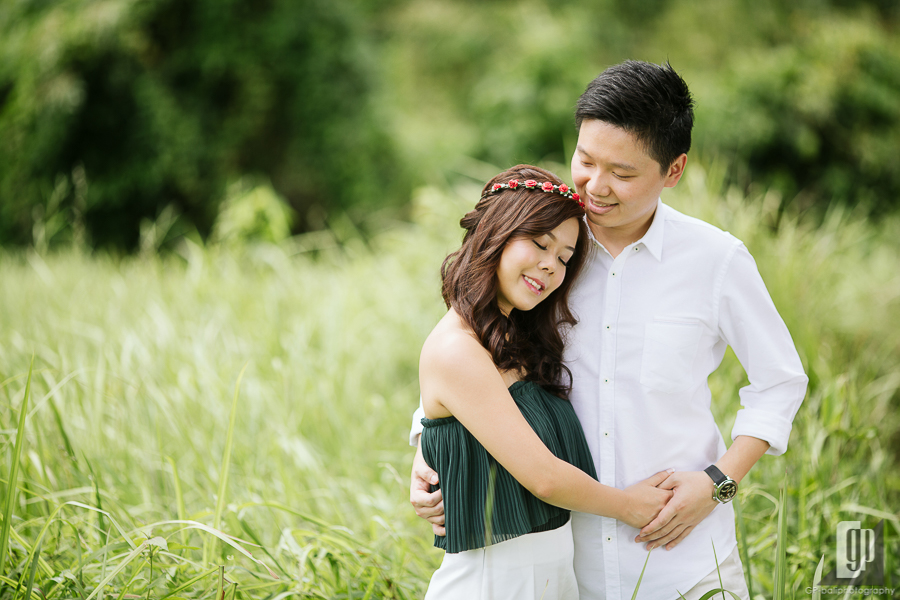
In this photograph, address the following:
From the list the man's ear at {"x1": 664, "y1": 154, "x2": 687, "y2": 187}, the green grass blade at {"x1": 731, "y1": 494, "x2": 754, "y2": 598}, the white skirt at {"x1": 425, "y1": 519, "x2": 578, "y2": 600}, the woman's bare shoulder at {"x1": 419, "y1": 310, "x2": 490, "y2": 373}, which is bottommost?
the green grass blade at {"x1": 731, "y1": 494, "x2": 754, "y2": 598}

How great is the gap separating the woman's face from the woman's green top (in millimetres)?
224

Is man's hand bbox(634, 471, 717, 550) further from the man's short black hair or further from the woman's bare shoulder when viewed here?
the man's short black hair

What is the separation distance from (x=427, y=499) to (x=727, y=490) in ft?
2.32

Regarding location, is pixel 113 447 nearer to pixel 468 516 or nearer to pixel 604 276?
pixel 468 516

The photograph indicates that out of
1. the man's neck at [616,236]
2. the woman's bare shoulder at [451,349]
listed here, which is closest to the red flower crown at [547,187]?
the man's neck at [616,236]

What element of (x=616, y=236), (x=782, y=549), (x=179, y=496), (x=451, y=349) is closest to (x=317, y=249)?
(x=179, y=496)

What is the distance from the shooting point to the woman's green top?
4.50ft

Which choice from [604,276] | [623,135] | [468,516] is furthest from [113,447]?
[623,135]

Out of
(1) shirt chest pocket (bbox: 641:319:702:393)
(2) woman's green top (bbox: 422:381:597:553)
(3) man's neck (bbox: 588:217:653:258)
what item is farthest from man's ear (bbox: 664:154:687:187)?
(2) woman's green top (bbox: 422:381:597:553)

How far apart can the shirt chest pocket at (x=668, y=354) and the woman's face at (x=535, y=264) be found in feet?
0.90

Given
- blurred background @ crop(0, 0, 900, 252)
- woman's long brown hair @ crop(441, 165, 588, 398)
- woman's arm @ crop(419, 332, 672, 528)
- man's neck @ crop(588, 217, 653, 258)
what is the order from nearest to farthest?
woman's arm @ crop(419, 332, 672, 528) < woman's long brown hair @ crop(441, 165, 588, 398) < man's neck @ crop(588, 217, 653, 258) < blurred background @ crop(0, 0, 900, 252)

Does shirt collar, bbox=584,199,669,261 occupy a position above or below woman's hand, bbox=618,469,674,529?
above

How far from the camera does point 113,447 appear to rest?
263 centimetres

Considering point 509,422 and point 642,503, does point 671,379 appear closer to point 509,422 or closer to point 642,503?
point 642,503
